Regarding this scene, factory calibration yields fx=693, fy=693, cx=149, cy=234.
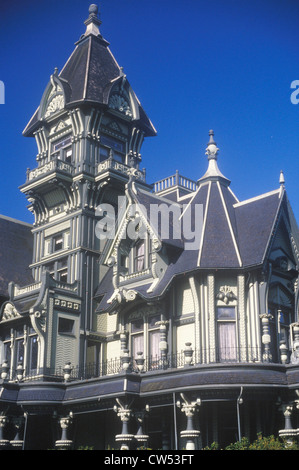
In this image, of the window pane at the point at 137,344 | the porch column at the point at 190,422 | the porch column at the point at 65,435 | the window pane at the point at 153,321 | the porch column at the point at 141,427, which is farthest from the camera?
the window pane at the point at 137,344

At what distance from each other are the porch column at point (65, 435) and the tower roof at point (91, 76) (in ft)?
55.4

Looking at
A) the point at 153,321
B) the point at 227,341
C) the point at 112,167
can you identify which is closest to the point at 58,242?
the point at 112,167

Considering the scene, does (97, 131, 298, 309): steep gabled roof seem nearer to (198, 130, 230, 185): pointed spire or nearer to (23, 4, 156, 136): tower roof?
(198, 130, 230, 185): pointed spire

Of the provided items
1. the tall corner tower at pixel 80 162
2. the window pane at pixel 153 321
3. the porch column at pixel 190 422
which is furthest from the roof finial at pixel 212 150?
the porch column at pixel 190 422

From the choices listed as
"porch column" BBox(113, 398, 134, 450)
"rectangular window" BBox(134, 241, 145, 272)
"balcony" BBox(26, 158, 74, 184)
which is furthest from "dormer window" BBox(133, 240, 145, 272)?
"porch column" BBox(113, 398, 134, 450)

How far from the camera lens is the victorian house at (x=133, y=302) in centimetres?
2714

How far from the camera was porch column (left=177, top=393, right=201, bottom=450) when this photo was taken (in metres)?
25.3

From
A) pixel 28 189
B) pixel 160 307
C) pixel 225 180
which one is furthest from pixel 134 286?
pixel 28 189

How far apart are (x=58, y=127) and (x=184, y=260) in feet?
43.7

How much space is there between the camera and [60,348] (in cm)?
3300

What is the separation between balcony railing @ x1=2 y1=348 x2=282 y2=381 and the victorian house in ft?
0.24

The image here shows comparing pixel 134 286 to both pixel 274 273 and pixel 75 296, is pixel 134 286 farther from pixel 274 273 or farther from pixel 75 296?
pixel 274 273

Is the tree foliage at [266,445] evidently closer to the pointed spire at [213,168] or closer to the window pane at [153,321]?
the window pane at [153,321]

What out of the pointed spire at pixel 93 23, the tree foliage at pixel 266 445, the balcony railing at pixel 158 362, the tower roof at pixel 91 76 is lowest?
the tree foliage at pixel 266 445
